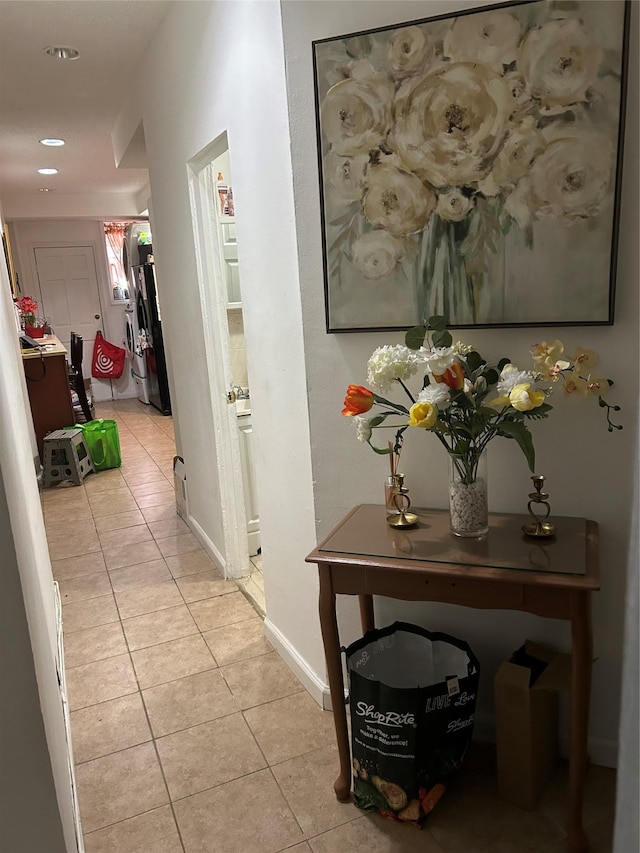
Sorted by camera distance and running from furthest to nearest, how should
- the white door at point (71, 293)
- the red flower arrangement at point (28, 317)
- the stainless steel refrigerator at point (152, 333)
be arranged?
1. the white door at point (71, 293)
2. the stainless steel refrigerator at point (152, 333)
3. the red flower arrangement at point (28, 317)

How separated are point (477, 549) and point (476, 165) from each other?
992mm

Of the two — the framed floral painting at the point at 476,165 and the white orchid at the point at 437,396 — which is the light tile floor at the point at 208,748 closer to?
the white orchid at the point at 437,396

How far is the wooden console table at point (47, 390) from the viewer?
546 cm

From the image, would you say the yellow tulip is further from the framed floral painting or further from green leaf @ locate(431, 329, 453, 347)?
the framed floral painting

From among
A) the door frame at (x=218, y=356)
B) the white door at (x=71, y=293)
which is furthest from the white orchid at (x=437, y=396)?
the white door at (x=71, y=293)

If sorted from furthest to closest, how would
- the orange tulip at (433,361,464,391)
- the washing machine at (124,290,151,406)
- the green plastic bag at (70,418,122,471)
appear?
the washing machine at (124,290,151,406) < the green plastic bag at (70,418,122,471) < the orange tulip at (433,361,464,391)

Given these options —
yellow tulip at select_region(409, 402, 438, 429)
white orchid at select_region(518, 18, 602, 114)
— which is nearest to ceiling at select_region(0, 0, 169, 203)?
white orchid at select_region(518, 18, 602, 114)

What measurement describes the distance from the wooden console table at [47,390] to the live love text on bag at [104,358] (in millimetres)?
3115

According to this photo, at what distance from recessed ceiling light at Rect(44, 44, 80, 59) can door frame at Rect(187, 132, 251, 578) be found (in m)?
0.95

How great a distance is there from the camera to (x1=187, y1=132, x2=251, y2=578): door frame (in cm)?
292

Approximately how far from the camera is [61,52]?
318 centimetres

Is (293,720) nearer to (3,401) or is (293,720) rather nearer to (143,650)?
(143,650)

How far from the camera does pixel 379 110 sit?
176cm

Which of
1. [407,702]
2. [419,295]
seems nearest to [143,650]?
[407,702]
